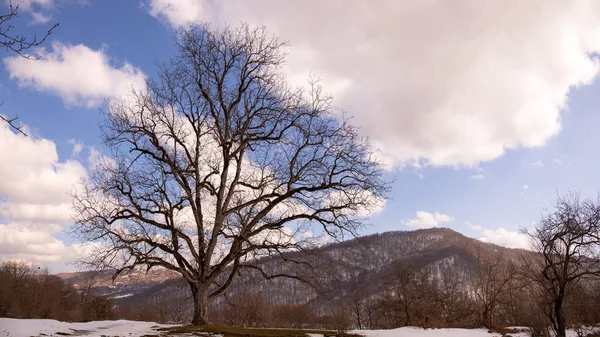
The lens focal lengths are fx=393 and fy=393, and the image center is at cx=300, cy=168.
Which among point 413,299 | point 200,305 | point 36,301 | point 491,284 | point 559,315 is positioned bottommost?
point 36,301

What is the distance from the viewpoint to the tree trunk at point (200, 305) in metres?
19.1

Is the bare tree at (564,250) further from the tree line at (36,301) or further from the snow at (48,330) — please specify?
the tree line at (36,301)

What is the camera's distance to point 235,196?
2205 centimetres

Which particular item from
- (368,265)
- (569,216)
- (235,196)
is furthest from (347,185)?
(368,265)

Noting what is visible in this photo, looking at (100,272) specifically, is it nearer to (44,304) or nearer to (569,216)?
(569,216)

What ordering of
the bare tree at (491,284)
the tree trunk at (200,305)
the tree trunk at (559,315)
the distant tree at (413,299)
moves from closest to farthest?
the tree trunk at (200,305) → the tree trunk at (559,315) → the bare tree at (491,284) → the distant tree at (413,299)

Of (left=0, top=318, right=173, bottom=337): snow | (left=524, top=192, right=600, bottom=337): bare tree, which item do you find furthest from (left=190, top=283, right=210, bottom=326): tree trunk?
(left=524, top=192, right=600, bottom=337): bare tree

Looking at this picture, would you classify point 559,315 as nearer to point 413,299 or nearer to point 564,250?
point 564,250

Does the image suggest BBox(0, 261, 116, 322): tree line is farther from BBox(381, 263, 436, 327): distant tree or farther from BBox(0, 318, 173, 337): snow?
BBox(381, 263, 436, 327): distant tree

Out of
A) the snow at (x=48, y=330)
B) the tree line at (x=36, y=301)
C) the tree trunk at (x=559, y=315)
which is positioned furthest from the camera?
the tree line at (x=36, y=301)

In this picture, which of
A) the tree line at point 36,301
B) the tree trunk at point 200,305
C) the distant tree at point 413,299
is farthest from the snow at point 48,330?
the distant tree at point 413,299

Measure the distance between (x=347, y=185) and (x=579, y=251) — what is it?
655 inches

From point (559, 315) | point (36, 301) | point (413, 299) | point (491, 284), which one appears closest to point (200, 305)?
point (559, 315)

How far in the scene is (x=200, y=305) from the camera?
19406 mm
